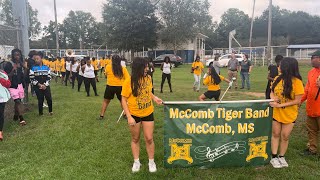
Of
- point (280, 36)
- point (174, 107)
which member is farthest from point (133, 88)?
point (280, 36)

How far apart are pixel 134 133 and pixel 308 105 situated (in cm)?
309

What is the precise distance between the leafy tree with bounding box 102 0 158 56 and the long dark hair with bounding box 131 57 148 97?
3807 cm

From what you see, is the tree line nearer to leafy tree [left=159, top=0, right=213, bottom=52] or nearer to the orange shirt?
leafy tree [left=159, top=0, right=213, bottom=52]

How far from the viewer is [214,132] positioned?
Answer: 4.76 meters

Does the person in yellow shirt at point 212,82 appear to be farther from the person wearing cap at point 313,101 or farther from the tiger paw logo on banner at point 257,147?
the tiger paw logo on banner at point 257,147

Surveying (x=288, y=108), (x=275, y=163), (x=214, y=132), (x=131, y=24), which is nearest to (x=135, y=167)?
(x=214, y=132)

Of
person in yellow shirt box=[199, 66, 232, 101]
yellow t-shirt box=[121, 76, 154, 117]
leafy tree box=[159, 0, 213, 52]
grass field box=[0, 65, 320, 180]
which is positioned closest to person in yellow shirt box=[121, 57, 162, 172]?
yellow t-shirt box=[121, 76, 154, 117]

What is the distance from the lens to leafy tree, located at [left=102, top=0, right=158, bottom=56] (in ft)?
138

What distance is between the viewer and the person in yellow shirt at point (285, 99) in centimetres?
479

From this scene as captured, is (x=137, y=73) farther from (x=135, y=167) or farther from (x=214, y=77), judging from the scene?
(x=214, y=77)

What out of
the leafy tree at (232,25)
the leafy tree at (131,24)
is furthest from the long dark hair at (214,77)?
the leafy tree at (232,25)

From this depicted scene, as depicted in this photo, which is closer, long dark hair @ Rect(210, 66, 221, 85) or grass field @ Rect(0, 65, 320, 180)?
grass field @ Rect(0, 65, 320, 180)

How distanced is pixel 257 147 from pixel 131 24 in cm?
3862

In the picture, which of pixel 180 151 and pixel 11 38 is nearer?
pixel 180 151
